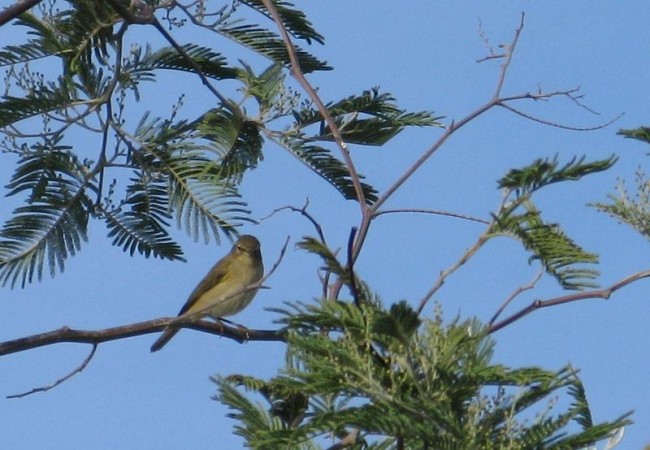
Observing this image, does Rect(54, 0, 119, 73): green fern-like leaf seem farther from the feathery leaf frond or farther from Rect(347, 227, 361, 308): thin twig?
Rect(347, 227, 361, 308): thin twig

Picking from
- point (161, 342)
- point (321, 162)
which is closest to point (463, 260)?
point (321, 162)

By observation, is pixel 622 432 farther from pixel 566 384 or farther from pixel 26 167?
pixel 26 167

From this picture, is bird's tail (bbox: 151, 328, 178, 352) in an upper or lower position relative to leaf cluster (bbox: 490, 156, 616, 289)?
upper

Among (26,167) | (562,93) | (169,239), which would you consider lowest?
(562,93)

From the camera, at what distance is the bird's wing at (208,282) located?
8.45 meters

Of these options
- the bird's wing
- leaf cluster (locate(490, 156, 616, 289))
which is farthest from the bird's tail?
leaf cluster (locate(490, 156, 616, 289))

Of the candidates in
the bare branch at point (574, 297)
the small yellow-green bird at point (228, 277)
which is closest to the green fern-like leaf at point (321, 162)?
the bare branch at point (574, 297)

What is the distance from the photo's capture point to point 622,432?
260 centimetres

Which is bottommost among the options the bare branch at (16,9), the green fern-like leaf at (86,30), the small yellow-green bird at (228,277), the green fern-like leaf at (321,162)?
the green fern-like leaf at (321,162)

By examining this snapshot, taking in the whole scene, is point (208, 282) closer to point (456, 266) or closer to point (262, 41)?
point (262, 41)

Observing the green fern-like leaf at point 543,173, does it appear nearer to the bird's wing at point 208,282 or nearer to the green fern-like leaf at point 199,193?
the green fern-like leaf at point 199,193

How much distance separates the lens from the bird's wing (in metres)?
8.45

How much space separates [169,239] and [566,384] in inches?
90.0

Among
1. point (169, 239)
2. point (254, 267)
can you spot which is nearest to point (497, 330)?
point (169, 239)
